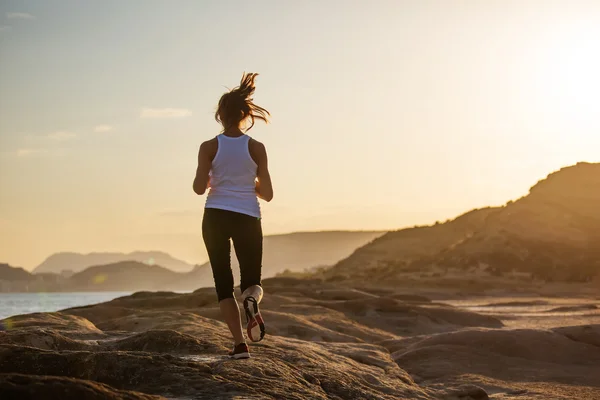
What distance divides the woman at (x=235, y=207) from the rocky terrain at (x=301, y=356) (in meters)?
0.36

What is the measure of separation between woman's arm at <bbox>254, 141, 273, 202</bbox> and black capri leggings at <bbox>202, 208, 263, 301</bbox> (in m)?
0.21

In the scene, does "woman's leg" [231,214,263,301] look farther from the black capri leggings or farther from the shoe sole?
the shoe sole

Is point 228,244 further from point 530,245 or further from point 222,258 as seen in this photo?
point 530,245

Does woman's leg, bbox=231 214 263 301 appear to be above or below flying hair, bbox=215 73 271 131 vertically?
below

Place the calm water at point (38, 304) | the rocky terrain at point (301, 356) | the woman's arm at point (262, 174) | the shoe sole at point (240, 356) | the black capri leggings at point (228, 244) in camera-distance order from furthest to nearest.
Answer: the calm water at point (38, 304) < the woman's arm at point (262, 174) < the black capri leggings at point (228, 244) < the shoe sole at point (240, 356) < the rocky terrain at point (301, 356)

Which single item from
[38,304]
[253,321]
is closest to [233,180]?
[253,321]

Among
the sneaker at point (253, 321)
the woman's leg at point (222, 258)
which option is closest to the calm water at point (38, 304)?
the woman's leg at point (222, 258)

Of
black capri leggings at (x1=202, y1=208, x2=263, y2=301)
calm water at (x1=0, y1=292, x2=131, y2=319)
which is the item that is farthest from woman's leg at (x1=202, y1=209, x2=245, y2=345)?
calm water at (x1=0, y1=292, x2=131, y2=319)

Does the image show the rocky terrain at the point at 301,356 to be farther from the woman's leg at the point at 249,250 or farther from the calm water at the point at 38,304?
the calm water at the point at 38,304

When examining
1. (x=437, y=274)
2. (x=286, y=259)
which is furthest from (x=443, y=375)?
(x=286, y=259)

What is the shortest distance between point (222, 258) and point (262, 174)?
66cm

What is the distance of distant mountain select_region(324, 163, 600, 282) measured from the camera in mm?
35438

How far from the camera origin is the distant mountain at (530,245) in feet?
116

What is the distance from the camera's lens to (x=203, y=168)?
541cm
